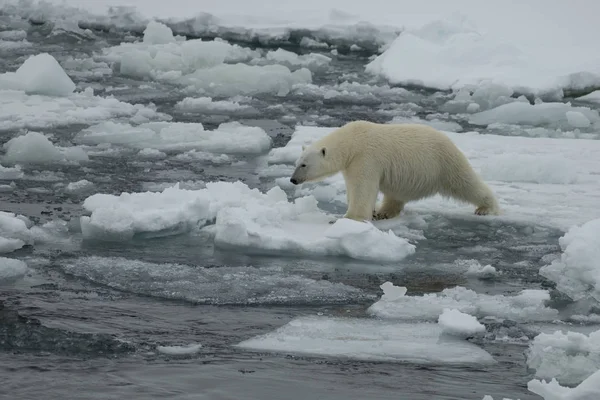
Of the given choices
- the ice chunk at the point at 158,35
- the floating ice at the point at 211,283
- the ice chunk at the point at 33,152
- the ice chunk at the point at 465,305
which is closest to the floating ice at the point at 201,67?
the ice chunk at the point at 158,35

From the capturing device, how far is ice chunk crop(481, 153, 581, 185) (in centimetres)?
809

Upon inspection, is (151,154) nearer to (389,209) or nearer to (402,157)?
(389,209)

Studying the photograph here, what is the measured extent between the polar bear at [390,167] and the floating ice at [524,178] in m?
0.30

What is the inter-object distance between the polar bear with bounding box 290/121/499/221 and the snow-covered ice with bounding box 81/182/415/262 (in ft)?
0.90

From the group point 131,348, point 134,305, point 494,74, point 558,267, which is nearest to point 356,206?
point 558,267

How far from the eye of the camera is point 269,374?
4195 mm

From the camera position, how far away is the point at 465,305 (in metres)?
5.16

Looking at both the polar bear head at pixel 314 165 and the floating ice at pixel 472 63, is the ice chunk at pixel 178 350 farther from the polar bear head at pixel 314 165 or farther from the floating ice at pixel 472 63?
the floating ice at pixel 472 63

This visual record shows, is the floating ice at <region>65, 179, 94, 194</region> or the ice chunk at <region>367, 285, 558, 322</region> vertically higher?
the floating ice at <region>65, 179, 94, 194</region>

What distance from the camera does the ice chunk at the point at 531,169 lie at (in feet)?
26.5

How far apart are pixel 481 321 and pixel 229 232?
6.06ft

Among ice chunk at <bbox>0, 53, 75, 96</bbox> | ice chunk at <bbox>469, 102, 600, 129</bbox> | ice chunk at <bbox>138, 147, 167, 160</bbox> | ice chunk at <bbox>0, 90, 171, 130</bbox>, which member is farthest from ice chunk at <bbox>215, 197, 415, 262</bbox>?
ice chunk at <bbox>0, 53, 75, 96</bbox>

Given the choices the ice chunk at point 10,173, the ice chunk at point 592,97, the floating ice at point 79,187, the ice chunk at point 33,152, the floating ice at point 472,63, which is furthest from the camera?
the floating ice at point 472,63

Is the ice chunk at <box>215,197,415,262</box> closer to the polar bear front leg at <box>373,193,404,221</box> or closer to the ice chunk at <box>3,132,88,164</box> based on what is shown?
the polar bear front leg at <box>373,193,404,221</box>
